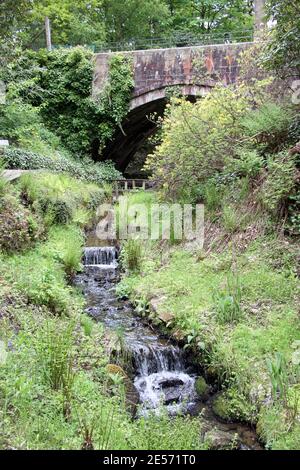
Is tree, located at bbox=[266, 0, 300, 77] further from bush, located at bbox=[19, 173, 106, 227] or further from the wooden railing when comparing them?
the wooden railing

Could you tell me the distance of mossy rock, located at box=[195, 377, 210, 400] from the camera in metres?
4.25

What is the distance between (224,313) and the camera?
487 centimetres

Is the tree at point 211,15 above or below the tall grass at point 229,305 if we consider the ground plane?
above

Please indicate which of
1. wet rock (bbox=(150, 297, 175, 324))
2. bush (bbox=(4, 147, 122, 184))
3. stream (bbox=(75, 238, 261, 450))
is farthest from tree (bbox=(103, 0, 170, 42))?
wet rock (bbox=(150, 297, 175, 324))

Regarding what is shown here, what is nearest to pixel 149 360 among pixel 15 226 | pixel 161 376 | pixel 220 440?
pixel 161 376

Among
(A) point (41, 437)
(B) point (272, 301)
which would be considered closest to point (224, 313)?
(B) point (272, 301)

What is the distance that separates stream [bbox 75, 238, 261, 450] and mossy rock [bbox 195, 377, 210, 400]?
51 millimetres

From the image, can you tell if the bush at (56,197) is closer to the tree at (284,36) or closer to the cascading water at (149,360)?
the cascading water at (149,360)

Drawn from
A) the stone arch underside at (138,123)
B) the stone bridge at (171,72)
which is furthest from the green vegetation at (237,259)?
the stone arch underside at (138,123)

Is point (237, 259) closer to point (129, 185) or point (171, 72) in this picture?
point (129, 185)

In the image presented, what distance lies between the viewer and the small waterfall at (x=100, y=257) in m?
8.15

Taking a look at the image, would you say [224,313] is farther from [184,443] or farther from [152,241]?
[152,241]

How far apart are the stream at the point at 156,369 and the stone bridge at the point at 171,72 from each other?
7910 mm

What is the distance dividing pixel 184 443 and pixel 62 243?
4.90m
